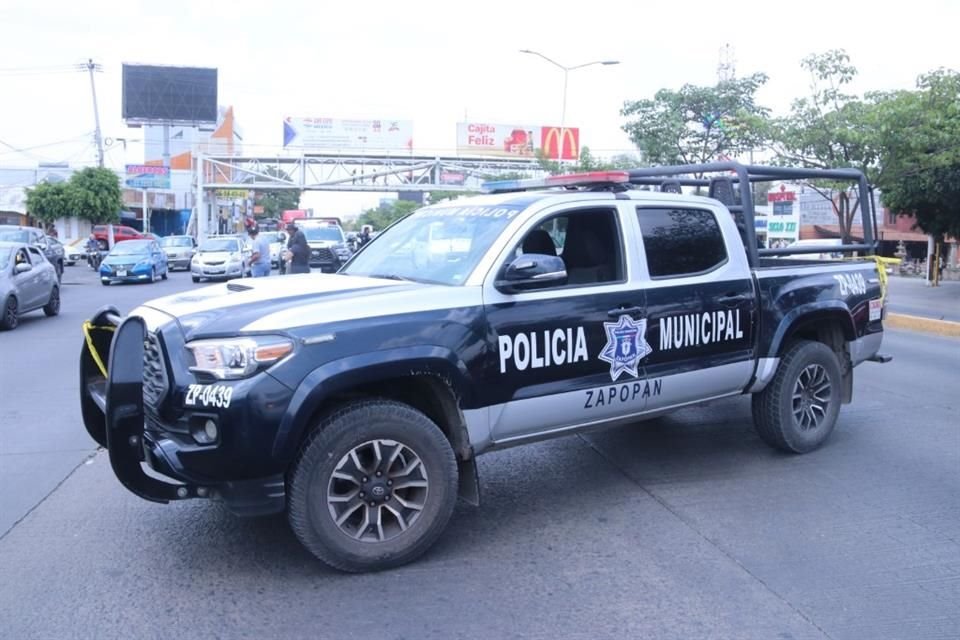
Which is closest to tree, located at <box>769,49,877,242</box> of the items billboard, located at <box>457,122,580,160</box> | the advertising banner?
billboard, located at <box>457,122,580,160</box>

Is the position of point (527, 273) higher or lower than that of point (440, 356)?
higher

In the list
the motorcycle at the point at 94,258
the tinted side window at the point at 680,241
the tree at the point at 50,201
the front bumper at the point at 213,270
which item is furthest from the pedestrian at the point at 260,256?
the tree at the point at 50,201

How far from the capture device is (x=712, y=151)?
2503 cm

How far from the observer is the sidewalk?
58.9ft

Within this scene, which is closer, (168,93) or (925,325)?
(925,325)

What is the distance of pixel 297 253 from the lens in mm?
15656

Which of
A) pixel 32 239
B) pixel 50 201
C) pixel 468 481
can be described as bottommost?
pixel 468 481

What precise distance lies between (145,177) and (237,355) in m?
58.6

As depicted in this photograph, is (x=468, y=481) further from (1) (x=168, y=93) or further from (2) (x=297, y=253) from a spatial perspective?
(1) (x=168, y=93)

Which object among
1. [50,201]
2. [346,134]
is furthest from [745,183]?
[346,134]

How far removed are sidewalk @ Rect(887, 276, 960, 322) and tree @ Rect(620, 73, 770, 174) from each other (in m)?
6.49

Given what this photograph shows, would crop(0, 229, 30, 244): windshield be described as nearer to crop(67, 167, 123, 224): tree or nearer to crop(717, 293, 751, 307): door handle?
crop(67, 167, 123, 224): tree

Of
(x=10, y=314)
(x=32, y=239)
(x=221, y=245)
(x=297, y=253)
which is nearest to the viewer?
(x=10, y=314)

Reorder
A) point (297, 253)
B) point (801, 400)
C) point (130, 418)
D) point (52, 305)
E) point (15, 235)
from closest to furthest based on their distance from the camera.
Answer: point (130, 418) → point (801, 400) → point (297, 253) → point (52, 305) → point (15, 235)
